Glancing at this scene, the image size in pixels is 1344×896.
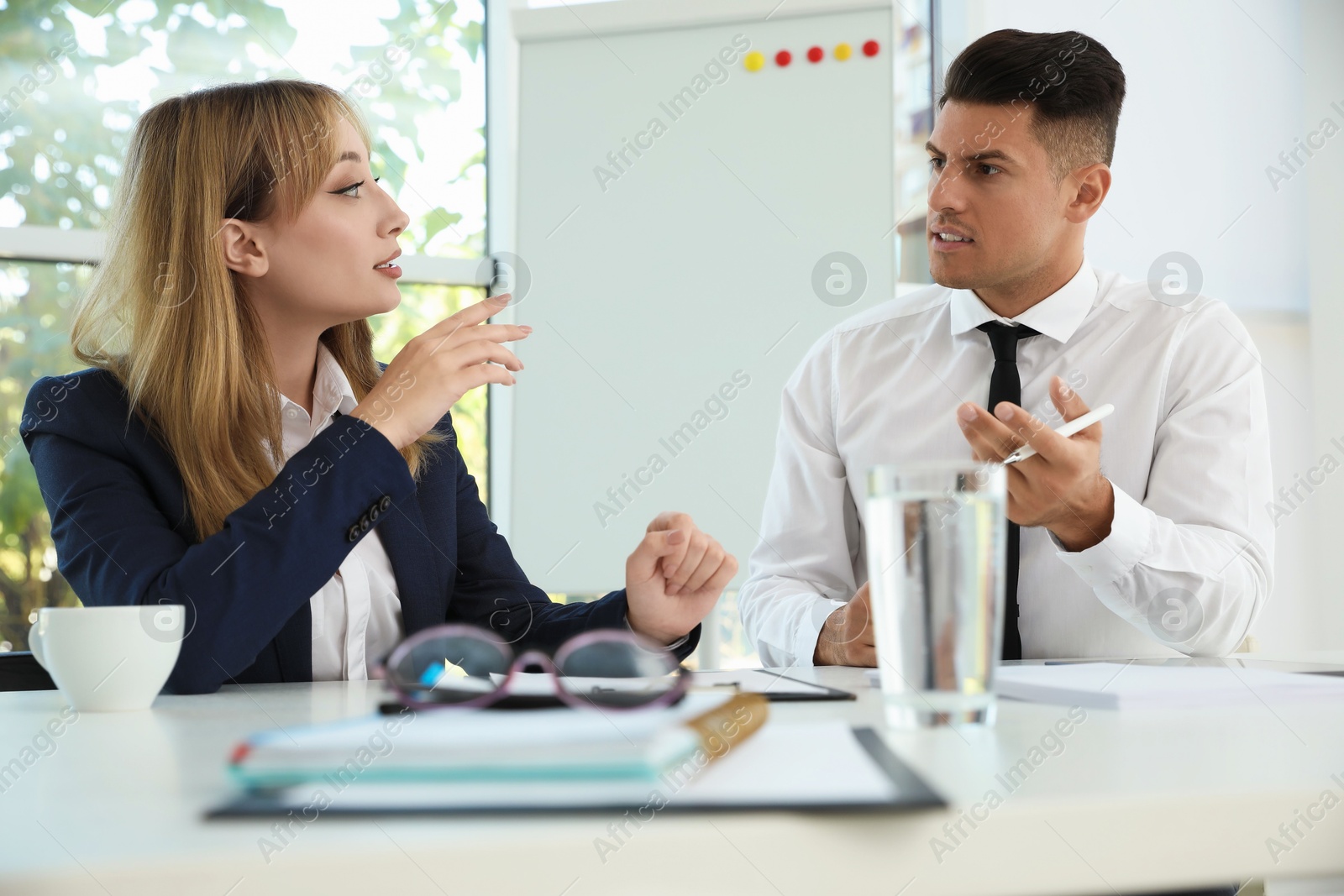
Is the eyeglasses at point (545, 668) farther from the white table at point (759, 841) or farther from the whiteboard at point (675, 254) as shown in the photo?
the whiteboard at point (675, 254)

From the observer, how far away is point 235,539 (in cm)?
104

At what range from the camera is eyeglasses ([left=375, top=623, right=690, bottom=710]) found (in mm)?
568

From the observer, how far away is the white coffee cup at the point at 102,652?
79 cm

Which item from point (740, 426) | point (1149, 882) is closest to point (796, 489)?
point (740, 426)

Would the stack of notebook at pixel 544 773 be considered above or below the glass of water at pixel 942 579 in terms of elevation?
below

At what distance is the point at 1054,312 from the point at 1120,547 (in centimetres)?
51

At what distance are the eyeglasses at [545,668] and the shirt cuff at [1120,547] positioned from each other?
79 cm

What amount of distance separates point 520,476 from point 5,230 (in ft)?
4.55

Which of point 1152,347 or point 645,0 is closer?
point 1152,347

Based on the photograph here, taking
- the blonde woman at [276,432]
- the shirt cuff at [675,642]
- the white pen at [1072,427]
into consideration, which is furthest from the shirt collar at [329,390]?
the white pen at [1072,427]

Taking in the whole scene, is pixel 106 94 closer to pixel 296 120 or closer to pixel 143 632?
pixel 296 120

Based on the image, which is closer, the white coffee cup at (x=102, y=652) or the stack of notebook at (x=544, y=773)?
the stack of notebook at (x=544, y=773)

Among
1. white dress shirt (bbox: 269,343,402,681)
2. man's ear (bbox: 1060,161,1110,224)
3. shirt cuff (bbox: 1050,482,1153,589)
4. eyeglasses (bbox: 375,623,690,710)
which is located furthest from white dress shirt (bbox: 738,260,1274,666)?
eyeglasses (bbox: 375,623,690,710)

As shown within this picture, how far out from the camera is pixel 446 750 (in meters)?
0.44
